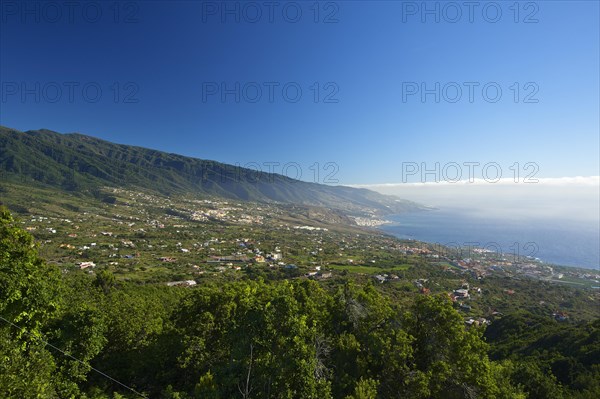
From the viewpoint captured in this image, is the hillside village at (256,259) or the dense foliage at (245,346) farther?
the hillside village at (256,259)

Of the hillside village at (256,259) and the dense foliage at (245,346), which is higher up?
the dense foliage at (245,346)

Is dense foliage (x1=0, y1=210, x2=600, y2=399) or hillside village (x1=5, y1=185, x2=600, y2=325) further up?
dense foliage (x1=0, y1=210, x2=600, y2=399)

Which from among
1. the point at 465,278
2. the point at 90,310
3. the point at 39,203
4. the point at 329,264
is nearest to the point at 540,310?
the point at 465,278

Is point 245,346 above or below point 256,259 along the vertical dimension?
above

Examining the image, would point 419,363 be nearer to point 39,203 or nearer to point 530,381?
point 530,381

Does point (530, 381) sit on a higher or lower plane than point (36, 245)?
lower

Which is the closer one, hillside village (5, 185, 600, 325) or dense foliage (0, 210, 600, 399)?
dense foliage (0, 210, 600, 399)

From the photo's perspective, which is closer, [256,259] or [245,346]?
[245,346]

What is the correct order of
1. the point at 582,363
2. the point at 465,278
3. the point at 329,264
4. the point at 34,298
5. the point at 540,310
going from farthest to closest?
1. the point at 329,264
2. the point at 465,278
3. the point at 540,310
4. the point at 582,363
5. the point at 34,298
